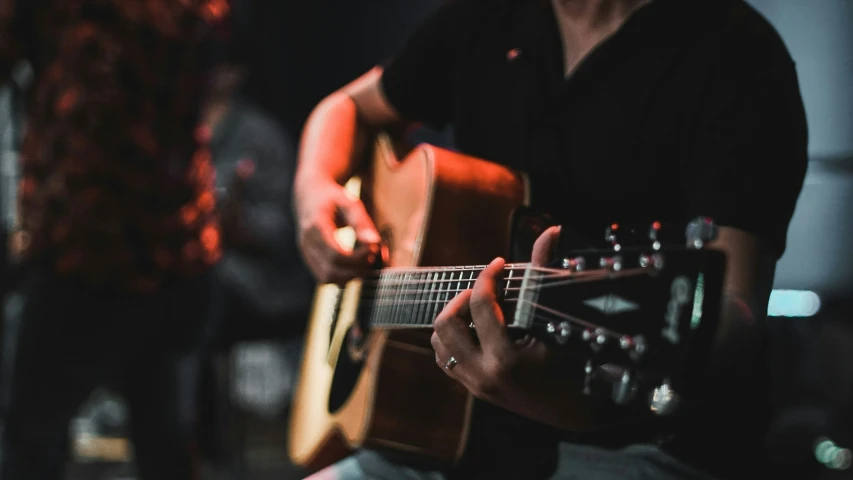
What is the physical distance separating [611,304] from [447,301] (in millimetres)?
305

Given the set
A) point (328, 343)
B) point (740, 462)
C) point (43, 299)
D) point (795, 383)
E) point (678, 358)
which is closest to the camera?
point (678, 358)

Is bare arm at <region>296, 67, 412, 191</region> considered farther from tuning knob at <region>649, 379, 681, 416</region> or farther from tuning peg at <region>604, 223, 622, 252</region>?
tuning knob at <region>649, 379, 681, 416</region>

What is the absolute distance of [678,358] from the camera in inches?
31.0

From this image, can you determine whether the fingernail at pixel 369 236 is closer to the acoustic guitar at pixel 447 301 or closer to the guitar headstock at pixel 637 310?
the acoustic guitar at pixel 447 301

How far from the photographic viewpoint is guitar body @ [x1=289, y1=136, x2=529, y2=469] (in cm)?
125

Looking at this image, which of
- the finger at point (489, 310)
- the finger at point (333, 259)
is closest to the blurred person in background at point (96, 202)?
→ the finger at point (333, 259)

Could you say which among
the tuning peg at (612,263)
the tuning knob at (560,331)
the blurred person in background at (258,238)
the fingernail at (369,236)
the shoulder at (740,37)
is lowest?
the blurred person in background at (258,238)

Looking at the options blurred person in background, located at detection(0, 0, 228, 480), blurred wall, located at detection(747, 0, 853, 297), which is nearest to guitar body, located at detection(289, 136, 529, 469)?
blurred wall, located at detection(747, 0, 853, 297)

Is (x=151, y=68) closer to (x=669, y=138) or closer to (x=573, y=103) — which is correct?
(x=573, y=103)

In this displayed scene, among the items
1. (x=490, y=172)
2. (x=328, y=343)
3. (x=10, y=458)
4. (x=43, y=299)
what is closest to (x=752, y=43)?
(x=490, y=172)

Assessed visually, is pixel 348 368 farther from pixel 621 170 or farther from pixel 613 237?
pixel 613 237

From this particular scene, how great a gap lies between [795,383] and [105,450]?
2.91m

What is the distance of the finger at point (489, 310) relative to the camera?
0.96 m

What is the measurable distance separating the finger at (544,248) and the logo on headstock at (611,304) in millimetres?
94
